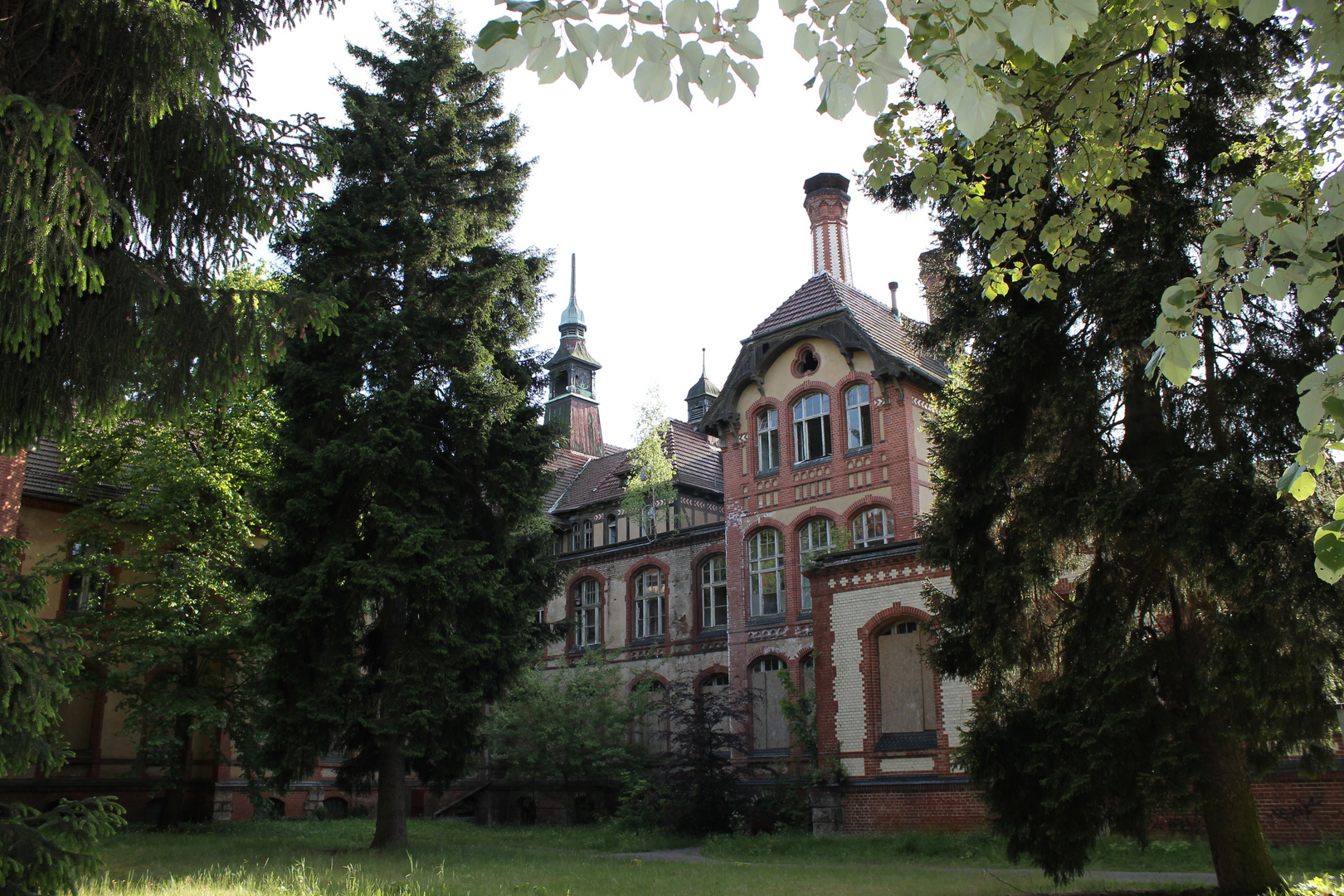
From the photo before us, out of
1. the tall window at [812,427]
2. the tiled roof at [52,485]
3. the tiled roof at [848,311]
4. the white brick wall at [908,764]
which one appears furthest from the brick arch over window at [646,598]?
the tiled roof at [52,485]

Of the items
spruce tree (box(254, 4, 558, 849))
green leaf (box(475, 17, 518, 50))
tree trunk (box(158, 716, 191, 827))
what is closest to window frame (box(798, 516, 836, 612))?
spruce tree (box(254, 4, 558, 849))

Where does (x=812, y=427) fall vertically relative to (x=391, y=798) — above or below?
above

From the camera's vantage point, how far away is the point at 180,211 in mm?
8164

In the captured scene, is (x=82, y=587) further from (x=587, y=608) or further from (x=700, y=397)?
(x=700, y=397)

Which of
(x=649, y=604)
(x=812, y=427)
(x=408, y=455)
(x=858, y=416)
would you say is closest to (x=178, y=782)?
(x=408, y=455)

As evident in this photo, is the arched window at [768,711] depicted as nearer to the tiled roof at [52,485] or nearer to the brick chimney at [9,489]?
the brick chimney at [9,489]

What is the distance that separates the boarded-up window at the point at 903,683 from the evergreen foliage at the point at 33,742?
45.5 feet

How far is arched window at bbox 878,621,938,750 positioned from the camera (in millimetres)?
17469

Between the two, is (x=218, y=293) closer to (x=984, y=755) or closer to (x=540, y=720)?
(x=984, y=755)

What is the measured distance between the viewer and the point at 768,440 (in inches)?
1034

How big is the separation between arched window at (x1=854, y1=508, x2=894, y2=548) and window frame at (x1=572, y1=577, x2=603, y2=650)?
34.3ft

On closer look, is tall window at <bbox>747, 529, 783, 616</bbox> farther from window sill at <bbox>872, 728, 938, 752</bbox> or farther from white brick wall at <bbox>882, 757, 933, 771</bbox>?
white brick wall at <bbox>882, 757, 933, 771</bbox>

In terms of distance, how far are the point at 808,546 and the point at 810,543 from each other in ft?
0.32

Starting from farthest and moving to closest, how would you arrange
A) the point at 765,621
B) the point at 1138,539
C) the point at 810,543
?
the point at 765,621 → the point at 810,543 → the point at 1138,539
